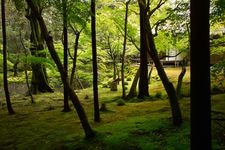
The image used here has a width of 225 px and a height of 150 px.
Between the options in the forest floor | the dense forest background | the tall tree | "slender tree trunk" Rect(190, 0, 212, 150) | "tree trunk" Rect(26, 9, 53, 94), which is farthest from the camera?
"tree trunk" Rect(26, 9, 53, 94)

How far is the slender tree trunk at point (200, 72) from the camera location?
13.8 feet

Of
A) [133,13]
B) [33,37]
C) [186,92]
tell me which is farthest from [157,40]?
[33,37]

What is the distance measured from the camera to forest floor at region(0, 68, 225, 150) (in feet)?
29.0

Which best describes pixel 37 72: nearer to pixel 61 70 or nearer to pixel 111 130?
pixel 111 130

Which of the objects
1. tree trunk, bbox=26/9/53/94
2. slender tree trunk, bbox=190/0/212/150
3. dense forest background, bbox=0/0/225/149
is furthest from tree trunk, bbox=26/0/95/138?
tree trunk, bbox=26/9/53/94

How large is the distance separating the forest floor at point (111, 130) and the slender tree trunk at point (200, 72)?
206 cm

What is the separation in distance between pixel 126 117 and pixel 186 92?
5.92 m

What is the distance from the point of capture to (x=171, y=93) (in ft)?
31.4

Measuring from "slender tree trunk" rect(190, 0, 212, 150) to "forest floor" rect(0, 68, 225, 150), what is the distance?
6.76 feet

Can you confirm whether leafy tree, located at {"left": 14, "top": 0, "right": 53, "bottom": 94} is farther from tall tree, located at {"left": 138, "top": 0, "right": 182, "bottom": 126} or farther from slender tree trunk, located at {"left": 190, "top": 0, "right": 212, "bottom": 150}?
slender tree trunk, located at {"left": 190, "top": 0, "right": 212, "bottom": 150}

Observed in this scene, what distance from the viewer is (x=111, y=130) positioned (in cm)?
1030

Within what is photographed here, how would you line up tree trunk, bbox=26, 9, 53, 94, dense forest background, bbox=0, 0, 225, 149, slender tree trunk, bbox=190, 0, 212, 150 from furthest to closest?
tree trunk, bbox=26, 9, 53, 94 → dense forest background, bbox=0, 0, 225, 149 → slender tree trunk, bbox=190, 0, 212, 150

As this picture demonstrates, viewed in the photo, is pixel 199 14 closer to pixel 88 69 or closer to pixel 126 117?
pixel 126 117

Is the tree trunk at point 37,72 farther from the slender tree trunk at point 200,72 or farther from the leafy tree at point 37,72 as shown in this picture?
the slender tree trunk at point 200,72
